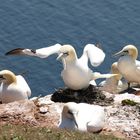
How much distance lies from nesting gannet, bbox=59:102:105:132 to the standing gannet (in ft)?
15.8

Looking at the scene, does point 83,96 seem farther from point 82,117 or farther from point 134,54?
point 134,54

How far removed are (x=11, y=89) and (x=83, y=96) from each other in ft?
6.71

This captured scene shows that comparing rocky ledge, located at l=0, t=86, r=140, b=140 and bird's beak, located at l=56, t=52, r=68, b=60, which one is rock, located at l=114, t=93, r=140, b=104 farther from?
bird's beak, located at l=56, t=52, r=68, b=60

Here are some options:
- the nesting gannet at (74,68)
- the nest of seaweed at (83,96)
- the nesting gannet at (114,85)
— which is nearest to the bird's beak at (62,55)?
the nesting gannet at (74,68)

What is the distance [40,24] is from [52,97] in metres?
13.2

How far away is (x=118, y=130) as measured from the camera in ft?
56.2

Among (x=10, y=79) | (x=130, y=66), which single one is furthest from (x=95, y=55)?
(x=10, y=79)

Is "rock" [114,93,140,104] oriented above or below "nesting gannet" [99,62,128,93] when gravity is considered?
above

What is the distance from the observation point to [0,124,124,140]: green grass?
14367 mm

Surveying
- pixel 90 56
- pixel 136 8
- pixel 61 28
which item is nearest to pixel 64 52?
pixel 90 56

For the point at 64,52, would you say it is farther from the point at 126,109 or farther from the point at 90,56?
the point at 126,109

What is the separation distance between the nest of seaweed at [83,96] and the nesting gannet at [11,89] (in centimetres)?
91

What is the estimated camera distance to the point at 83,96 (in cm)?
1969

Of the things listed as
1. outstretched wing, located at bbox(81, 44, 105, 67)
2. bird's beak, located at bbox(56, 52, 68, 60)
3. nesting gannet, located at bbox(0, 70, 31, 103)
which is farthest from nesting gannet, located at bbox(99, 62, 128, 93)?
nesting gannet, located at bbox(0, 70, 31, 103)
